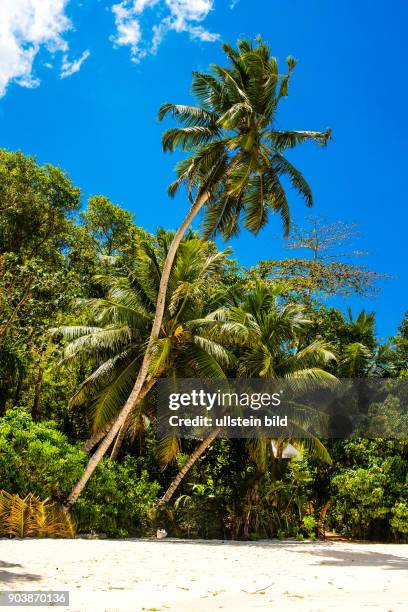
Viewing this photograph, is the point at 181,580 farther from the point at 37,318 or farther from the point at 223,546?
the point at 37,318

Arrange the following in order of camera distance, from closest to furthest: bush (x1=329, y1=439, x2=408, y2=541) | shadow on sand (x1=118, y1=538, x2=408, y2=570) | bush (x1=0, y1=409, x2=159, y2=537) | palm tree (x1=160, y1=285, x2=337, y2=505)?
1. shadow on sand (x1=118, y1=538, x2=408, y2=570)
2. bush (x1=0, y1=409, x2=159, y2=537)
3. palm tree (x1=160, y1=285, x2=337, y2=505)
4. bush (x1=329, y1=439, x2=408, y2=541)

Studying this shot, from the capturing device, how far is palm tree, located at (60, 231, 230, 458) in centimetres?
1588

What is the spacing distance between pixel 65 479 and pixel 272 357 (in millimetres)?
6619

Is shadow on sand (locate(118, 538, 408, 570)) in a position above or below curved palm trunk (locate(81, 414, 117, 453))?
below

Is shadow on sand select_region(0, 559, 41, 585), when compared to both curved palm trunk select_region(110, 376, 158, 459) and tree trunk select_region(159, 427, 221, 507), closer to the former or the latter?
curved palm trunk select_region(110, 376, 158, 459)

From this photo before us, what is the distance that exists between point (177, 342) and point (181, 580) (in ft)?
27.0

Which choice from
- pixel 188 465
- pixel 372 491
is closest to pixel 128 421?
pixel 188 465

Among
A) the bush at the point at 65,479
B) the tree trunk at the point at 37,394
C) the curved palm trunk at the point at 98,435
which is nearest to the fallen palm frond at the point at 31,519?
the bush at the point at 65,479

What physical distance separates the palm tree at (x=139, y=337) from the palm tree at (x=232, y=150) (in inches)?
25.4

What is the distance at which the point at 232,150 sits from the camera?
1561 cm

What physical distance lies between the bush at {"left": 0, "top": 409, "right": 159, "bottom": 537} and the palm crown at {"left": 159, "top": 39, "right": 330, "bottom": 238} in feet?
22.5

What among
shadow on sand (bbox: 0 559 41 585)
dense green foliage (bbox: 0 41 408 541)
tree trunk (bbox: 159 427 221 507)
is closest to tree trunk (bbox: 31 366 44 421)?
dense green foliage (bbox: 0 41 408 541)

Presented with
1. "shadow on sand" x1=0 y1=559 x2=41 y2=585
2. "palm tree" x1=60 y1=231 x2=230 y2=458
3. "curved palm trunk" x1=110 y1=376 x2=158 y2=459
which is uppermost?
"palm tree" x1=60 y1=231 x2=230 y2=458

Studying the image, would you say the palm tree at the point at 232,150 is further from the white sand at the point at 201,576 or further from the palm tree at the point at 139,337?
the white sand at the point at 201,576
